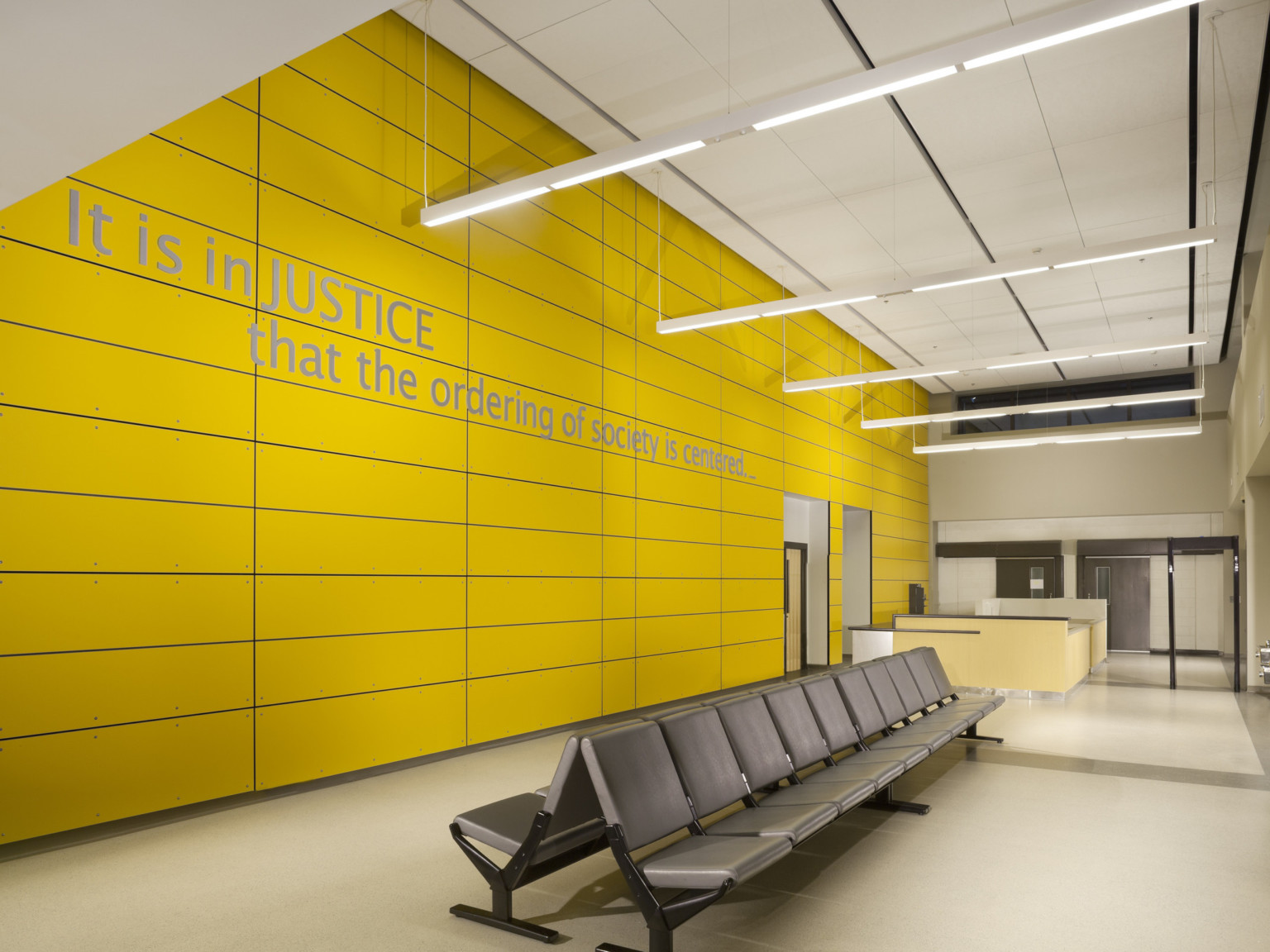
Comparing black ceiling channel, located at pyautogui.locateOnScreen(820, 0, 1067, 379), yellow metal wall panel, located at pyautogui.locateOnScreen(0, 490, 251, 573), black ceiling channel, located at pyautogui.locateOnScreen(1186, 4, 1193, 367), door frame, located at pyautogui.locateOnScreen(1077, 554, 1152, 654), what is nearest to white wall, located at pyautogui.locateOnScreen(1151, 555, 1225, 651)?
door frame, located at pyautogui.locateOnScreen(1077, 554, 1152, 654)

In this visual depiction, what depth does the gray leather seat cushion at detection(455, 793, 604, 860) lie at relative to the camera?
10.6 ft

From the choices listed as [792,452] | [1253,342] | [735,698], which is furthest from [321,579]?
[1253,342]

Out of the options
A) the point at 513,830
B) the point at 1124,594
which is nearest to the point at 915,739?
the point at 513,830

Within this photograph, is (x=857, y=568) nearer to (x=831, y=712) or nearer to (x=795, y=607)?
(x=795, y=607)

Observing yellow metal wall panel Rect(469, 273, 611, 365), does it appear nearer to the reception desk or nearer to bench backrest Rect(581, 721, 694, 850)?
bench backrest Rect(581, 721, 694, 850)

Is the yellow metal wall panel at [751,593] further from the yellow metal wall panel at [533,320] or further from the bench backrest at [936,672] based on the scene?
the yellow metal wall panel at [533,320]

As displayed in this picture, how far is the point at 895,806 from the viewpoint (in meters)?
4.88

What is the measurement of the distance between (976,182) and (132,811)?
8187mm

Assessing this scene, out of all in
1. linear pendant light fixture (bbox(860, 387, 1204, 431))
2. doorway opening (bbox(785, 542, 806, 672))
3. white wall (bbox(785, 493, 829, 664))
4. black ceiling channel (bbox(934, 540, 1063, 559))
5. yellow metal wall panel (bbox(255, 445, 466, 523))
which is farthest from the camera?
black ceiling channel (bbox(934, 540, 1063, 559))

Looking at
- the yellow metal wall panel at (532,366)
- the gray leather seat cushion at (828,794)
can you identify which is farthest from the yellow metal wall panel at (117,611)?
the gray leather seat cushion at (828,794)

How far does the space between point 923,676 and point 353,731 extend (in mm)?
4029

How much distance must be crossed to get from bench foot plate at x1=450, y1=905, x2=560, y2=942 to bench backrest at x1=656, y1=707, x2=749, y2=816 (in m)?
0.68

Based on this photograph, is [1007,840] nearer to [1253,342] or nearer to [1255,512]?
[1253,342]

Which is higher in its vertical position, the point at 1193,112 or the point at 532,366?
the point at 1193,112
